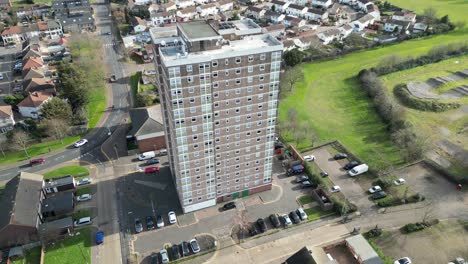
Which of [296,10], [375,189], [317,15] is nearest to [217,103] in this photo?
[375,189]

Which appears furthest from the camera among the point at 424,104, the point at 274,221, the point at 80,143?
the point at 424,104

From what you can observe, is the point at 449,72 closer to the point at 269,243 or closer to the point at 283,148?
the point at 283,148

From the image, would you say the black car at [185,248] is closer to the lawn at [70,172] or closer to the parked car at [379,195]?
the lawn at [70,172]

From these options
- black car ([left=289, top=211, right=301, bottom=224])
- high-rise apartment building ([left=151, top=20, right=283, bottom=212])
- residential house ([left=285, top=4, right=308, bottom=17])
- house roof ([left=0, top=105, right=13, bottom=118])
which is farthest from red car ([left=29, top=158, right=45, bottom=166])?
residential house ([left=285, top=4, right=308, bottom=17])

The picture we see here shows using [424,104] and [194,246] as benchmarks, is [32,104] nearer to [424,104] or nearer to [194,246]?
[194,246]

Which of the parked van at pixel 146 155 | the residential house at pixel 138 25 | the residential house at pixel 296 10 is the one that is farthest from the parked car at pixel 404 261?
the residential house at pixel 296 10

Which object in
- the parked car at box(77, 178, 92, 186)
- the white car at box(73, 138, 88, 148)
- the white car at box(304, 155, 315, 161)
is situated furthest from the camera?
the white car at box(73, 138, 88, 148)

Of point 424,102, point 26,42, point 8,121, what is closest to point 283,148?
point 424,102

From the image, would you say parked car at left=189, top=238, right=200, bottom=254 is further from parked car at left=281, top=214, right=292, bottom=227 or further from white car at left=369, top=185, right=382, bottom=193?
white car at left=369, top=185, right=382, bottom=193
